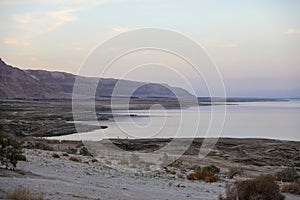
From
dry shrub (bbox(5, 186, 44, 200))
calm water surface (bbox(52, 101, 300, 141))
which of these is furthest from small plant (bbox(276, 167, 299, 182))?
calm water surface (bbox(52, 101, 300, 141))

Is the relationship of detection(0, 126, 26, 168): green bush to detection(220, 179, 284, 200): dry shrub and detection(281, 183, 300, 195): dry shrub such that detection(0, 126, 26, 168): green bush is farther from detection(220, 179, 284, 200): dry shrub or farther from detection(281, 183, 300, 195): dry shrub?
detection(281, 183, 300, 195): dry shrub

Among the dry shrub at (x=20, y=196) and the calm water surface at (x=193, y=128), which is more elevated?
the dry shrub at (x=20, y=196)

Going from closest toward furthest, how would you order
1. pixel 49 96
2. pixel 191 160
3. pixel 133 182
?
pixel 133 182, pixel 191 160, pixel 49 96

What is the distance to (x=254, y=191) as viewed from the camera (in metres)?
11.9

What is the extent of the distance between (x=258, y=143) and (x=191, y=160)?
15.2 meters

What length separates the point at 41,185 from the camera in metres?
11.7

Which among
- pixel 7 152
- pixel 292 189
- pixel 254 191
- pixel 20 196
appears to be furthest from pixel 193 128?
pixel 20 196

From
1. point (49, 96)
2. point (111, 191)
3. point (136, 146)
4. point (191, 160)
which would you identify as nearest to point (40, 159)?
point (111, 191)

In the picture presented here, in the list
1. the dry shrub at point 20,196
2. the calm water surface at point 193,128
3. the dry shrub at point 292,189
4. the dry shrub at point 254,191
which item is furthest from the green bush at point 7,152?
the calm water surface at point 193,128

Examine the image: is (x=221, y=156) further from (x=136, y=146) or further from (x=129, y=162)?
(x=129, y=162)

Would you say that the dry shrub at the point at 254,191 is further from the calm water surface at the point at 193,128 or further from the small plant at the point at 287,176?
the calm water surface at the point at 193,128

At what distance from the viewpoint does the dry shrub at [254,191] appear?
11891mm

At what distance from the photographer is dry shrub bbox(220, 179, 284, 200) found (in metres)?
11.9

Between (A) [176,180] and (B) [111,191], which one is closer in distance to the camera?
(B) [111,191]
